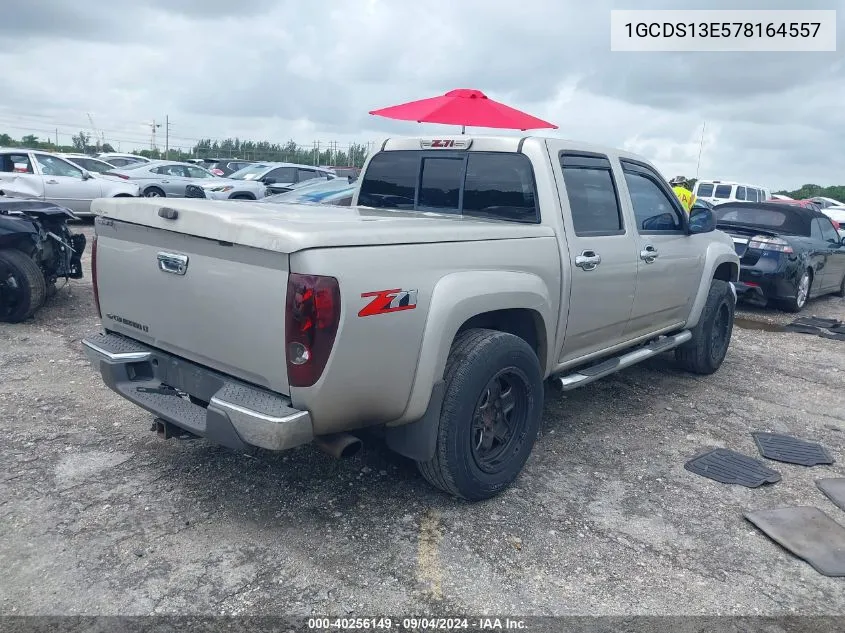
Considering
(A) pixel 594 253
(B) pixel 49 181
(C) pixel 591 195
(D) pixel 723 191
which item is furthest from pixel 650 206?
(D) pixel 723 191

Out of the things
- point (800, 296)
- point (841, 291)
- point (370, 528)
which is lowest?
point (370, 528)

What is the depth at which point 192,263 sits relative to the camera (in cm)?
309

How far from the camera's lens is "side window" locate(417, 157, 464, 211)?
4.51 metres

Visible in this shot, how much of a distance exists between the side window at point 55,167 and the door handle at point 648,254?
42.4 ft

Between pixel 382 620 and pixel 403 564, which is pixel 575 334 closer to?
pixel 403 564

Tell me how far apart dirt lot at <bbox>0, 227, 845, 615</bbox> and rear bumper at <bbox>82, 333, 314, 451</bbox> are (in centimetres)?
56

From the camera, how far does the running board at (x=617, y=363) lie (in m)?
4.22

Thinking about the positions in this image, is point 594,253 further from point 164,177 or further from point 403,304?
point 164,177

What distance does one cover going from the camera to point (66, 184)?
46.2ft

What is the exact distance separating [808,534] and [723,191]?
20.3 m

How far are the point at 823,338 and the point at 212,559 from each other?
7941 mm

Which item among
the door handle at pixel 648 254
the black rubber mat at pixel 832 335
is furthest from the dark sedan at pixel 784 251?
the door handle at pixel 648 254

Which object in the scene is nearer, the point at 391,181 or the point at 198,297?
the point at 198,297

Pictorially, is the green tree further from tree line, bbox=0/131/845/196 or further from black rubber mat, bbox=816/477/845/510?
black rubber mat, bbox=816/477/845/510
